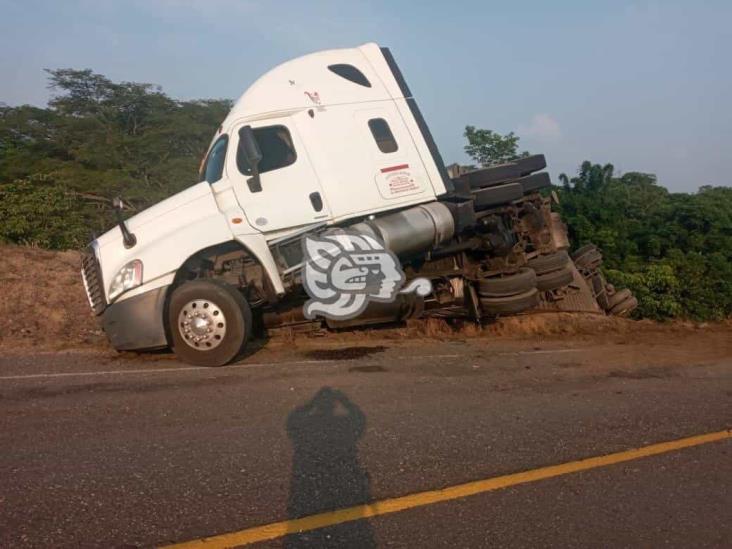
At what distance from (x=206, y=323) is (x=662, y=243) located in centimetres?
1021

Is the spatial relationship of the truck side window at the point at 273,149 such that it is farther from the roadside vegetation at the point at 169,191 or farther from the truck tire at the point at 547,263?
the roadside vegetation at the point at 169,191

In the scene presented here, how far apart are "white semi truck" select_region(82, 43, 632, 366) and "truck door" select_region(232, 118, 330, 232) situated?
13mm

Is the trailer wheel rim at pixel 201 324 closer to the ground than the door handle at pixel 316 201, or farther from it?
closer to the ground

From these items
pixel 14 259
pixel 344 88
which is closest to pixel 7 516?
pixel 344 88

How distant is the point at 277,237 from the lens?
22.8 feet

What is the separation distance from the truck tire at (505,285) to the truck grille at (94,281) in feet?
15.7

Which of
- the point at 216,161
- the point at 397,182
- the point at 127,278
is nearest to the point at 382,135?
the point at 397,182

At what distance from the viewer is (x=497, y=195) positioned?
29.5 feet

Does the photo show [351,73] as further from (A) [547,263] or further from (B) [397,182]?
(A) [547,263]

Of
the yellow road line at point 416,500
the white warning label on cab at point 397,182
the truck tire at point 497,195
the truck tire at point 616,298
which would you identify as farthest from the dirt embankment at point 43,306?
the truck tire at point 616,298

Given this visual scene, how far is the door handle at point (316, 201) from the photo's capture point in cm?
707

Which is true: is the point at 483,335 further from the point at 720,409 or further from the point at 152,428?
the point at 152,428

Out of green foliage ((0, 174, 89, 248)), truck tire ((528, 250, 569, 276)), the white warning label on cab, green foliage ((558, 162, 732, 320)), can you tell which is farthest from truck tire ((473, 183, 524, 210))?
green foliage ((0, 174, 89, 248))

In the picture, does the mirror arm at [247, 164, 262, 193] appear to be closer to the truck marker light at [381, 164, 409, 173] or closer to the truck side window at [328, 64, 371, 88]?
the truck marker light at [381, 164, 409, 173]
